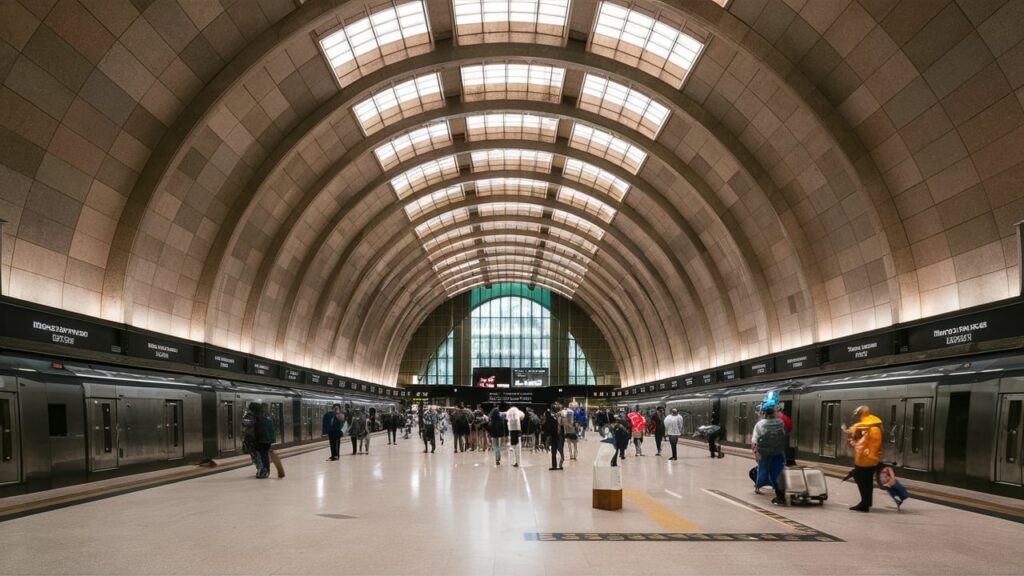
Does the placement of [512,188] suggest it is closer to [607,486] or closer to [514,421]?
[514,421]

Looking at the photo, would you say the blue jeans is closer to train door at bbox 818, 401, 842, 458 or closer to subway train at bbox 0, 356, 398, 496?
train door at bbox 818, 401, 842, 458

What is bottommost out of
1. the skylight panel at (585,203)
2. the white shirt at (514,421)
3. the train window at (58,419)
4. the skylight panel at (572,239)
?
the white shirt at (514,421)

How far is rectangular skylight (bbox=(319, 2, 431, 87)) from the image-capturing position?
20.3 metres

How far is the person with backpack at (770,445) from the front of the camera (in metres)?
11.6

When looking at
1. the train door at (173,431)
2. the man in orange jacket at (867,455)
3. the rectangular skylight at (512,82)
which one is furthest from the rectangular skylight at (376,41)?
the man in orange jacket at (867,455)

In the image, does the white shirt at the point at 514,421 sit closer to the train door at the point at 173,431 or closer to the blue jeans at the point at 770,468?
the train door at the point at 173,431

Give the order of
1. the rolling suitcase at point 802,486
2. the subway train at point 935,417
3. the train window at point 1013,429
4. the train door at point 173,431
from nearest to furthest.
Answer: the rolling suitcase at point 802,486
the train window at point 1013,429
the subway train at point 935,417
the train door at point 173,431

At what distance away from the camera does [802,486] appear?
10922mm

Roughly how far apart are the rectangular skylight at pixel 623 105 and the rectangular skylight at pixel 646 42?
1.92 meters

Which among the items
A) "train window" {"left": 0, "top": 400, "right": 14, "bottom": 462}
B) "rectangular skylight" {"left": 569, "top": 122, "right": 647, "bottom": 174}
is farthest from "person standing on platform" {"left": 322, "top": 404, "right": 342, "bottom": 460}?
"rectangular skylight" {"left": 569, "top": 122, "right": 647, "bottom": 174}

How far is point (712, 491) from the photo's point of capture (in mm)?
12969

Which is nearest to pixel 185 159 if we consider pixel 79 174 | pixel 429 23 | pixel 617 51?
pixel 79 174

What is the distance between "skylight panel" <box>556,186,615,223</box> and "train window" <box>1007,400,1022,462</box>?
26.2 m

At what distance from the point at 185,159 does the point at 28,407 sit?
336 inches
